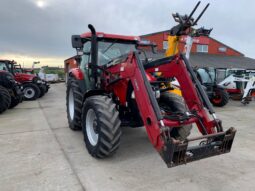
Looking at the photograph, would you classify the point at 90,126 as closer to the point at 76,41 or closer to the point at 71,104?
the point at 76,41

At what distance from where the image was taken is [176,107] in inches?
171

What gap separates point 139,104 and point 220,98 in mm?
8125

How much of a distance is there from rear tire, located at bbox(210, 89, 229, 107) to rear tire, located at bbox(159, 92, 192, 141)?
662 centimetres

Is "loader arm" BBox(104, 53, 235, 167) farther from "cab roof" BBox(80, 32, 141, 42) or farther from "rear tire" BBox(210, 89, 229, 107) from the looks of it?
"rear tire" BBox(210, 89, 229, 107)

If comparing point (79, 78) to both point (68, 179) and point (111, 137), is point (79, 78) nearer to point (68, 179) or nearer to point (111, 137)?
point (111, 137)

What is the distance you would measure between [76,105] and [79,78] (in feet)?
1.94

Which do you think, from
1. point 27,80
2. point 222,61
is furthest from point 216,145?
point 222,61

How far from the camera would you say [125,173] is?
11.3 ft

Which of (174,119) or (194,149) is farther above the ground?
(174,119)

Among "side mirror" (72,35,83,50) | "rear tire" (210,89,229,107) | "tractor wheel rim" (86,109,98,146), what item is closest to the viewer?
"tractor wheel rim" (86,109,98,146)

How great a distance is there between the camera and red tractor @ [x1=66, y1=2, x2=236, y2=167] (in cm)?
302

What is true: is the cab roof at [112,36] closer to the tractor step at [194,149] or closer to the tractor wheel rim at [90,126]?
the tractor wheel rim at [90,126]

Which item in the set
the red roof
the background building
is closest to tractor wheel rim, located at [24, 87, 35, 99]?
the red roof

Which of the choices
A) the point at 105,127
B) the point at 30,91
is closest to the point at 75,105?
the point at 105,127
